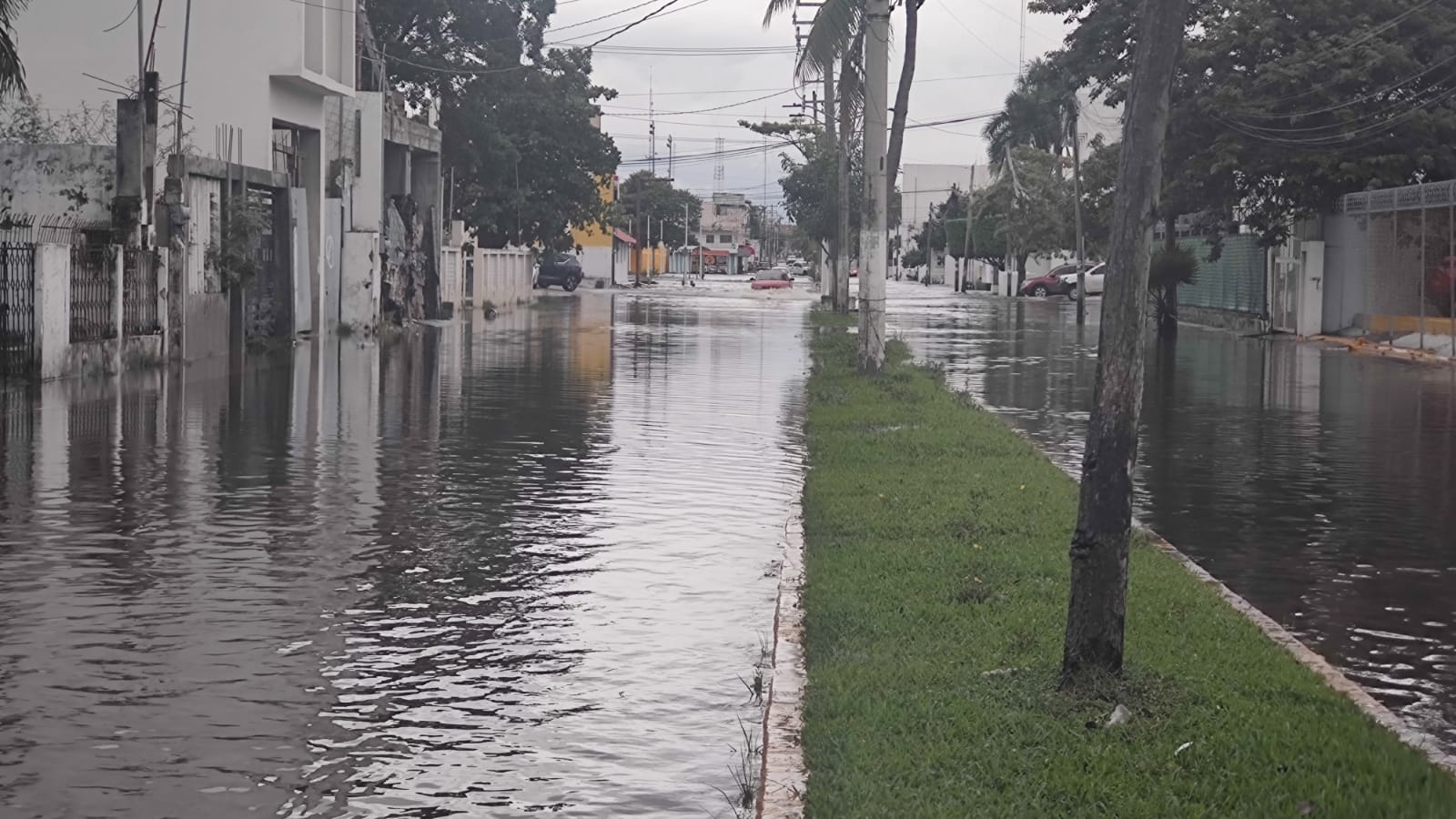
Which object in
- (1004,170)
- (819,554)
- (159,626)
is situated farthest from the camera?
(1004,170)

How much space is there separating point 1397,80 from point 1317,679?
3146cm

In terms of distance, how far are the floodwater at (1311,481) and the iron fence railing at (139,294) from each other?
37.2 ft

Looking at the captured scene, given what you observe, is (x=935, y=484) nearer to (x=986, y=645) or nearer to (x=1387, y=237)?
(x=986, y=645)

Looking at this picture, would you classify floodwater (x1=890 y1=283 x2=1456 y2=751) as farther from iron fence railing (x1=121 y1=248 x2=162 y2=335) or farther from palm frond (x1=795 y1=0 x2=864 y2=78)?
iron fence railing (x1=121 y1=248 x2=162 y2=335)

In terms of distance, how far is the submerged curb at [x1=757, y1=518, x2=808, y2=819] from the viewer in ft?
19.1

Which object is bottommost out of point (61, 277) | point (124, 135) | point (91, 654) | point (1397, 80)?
point (91, 654)

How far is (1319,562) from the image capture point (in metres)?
10.9

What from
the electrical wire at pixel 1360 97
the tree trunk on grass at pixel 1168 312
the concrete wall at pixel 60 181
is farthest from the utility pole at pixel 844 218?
the concrete wall at pixel 60 181

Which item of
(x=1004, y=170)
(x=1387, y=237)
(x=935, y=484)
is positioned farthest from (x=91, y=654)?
(x=1004, y=170)

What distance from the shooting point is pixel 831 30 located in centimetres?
2317

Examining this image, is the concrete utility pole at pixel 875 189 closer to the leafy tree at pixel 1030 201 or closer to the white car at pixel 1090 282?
the white car at pixel 1090 282

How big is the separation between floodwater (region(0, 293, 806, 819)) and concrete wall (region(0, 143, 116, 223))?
615 cm

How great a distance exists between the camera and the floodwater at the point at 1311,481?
29.1ft

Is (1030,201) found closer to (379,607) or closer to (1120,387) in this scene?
(379,607)
